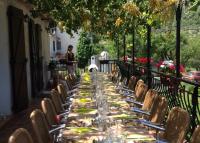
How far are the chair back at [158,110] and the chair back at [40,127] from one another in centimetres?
157

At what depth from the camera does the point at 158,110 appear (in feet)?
20.3

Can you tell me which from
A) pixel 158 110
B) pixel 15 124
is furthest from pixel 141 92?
pixel 15 124

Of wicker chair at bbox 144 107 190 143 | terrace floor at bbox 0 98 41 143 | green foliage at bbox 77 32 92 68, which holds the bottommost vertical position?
terrace floor at bbox 0 98 41 143

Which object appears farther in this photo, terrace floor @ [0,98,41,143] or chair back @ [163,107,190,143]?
terrace floor @ [0,98,41,143]

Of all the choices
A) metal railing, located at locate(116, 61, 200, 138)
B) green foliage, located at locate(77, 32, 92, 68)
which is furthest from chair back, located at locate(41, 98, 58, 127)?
green foliage, located at locate(77, 32, 92, 68)

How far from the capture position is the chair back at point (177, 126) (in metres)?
4.71

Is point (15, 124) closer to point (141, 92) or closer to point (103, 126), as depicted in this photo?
point (141, 92)

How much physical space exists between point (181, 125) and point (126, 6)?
13.6ft

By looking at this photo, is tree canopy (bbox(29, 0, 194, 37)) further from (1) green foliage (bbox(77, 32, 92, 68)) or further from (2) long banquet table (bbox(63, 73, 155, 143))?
(1) green foliage (bbox(77, 32, 92, 68))

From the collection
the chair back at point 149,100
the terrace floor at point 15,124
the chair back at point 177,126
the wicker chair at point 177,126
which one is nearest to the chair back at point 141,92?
the chair back at point 149,100

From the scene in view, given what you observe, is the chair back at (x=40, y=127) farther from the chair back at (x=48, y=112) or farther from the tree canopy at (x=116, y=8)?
the tree canopy at (x=116, y=8)

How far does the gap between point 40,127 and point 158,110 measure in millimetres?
1895

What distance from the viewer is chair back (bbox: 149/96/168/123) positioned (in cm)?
598

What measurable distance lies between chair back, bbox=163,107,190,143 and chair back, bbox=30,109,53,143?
4.35 feet
